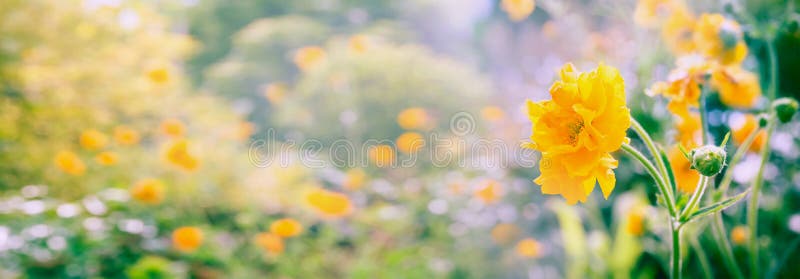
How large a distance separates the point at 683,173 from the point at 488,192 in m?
0.71

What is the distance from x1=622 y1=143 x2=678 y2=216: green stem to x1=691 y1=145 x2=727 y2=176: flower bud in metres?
0.02

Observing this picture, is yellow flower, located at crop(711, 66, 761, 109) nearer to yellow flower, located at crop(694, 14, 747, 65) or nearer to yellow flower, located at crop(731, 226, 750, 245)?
yellow flower, located at crop(694, 14, 747, 65)

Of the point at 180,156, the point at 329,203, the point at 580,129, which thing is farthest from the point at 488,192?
the point at 580,129

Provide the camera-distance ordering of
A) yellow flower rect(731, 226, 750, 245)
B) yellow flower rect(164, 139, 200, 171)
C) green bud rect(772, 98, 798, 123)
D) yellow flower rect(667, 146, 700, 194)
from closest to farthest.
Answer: green bud rect(772, 98, 798, 123) < yellow flower rect(667, 146, 700, 194) < yellow flower rect(731, 226, 750, 245) < yellow flower rect(164, 139, 200, 171)

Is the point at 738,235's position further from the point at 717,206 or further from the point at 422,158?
the point at 422,158

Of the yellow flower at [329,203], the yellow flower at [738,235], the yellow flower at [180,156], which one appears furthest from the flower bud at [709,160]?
the yellow flower at [180,156]

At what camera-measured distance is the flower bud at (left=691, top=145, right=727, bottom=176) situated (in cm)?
34

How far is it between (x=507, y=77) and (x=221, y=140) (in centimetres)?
196

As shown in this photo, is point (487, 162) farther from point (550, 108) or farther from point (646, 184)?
point (550, 108)

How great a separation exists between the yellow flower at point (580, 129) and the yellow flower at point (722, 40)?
30 centimetres

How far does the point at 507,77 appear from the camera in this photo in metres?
3.30

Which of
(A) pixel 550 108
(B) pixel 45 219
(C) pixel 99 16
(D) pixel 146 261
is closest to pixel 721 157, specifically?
(A) pixel 550 108

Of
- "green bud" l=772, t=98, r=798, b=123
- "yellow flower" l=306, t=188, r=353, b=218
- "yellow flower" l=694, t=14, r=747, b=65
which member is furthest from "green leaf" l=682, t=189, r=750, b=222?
"yellow flower" l=306, t=188, r=353, b=218

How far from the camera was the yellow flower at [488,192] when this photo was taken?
134 centimetres
